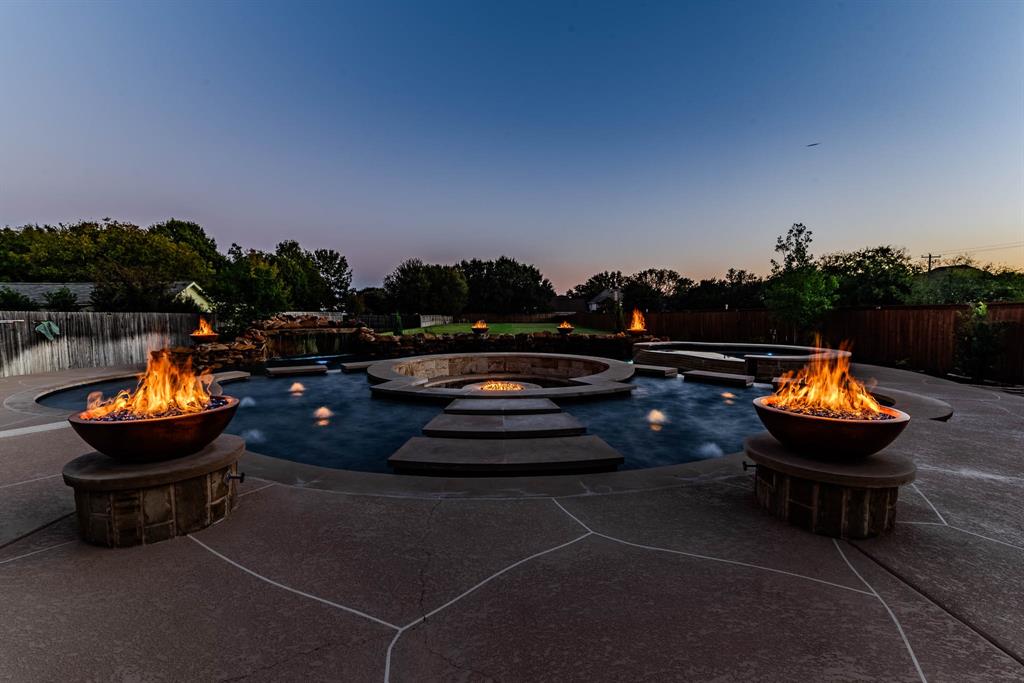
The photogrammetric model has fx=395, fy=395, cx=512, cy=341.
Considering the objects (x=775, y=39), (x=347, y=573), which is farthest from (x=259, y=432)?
(x=775, y=39)

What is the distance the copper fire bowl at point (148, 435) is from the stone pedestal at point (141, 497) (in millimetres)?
83

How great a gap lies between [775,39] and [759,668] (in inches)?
844

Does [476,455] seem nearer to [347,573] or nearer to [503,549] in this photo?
[503,549]

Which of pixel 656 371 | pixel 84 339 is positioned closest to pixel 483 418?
pixel 656 371

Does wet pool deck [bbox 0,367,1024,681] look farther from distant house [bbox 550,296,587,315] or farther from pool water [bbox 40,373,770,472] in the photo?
distant house [bbox 550,296,587,315]

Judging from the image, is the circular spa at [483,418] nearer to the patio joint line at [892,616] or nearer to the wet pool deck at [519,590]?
the wet pool deck at [519,590]

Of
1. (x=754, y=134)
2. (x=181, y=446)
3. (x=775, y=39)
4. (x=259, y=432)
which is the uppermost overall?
(x=775, y=39)

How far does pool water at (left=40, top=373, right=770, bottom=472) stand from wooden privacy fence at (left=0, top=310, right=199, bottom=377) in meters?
5.20

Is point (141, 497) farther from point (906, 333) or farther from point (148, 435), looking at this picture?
point (906, 333)

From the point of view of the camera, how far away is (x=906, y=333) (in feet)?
47.5

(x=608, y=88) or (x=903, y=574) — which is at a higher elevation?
(x=608, y=88)

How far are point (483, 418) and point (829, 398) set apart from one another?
15.2ft

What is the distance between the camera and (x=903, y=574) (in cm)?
256

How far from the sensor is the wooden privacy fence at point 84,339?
43.8 feet
